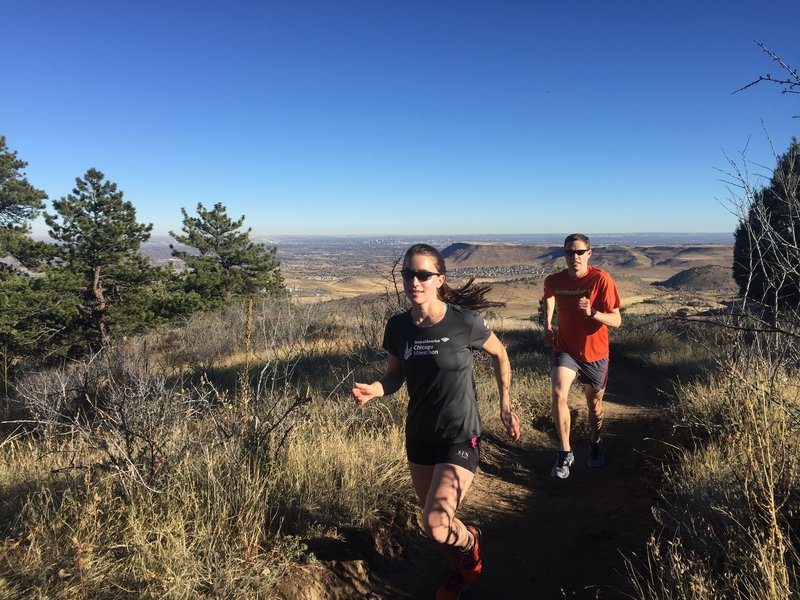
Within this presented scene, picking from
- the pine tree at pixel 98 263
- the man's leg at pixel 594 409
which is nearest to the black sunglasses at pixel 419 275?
the man's leg at pixel 594 409

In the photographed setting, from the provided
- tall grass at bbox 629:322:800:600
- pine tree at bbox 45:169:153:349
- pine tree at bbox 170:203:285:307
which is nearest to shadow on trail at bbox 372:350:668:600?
tall grass at bbox 629:322:800:600

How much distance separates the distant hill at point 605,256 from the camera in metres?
89.3

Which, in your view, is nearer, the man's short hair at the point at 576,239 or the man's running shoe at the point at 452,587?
the man's running shoe at the point at 452,587

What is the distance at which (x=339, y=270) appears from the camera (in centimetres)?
7762

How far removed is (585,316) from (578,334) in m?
0.17

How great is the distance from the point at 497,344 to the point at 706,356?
756cm

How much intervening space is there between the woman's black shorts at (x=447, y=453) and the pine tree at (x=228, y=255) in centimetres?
2124

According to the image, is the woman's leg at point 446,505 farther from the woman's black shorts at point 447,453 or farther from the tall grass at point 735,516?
the tall grass at point 735,516

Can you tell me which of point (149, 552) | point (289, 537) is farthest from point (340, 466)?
point (149, 552)

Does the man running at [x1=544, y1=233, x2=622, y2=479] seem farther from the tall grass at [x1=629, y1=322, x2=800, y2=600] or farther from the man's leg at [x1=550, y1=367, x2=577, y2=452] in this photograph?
the tall grass at [x1=629, y1=322, x2=800, y2=600]

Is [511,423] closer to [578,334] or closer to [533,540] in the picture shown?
[533,540]

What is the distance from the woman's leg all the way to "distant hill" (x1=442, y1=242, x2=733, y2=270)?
82710mm

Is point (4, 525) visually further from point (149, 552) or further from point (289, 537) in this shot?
point (289, 537)

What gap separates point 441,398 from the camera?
2.63 metres
